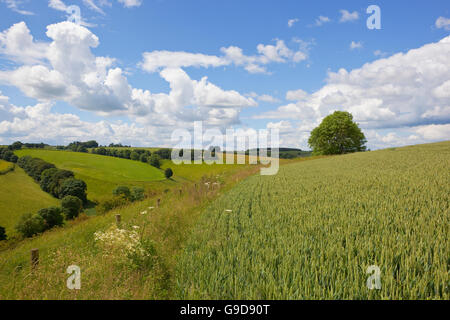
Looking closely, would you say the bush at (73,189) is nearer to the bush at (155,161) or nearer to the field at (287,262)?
the bush at (155,161)

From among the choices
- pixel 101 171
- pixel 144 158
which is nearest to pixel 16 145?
pixel 101 171

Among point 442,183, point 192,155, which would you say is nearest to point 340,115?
point 192,155

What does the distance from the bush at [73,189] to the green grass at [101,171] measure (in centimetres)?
436

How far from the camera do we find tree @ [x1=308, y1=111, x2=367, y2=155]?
60.9 m

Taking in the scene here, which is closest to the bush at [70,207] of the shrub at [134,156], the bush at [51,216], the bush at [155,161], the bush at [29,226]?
the bush at [51,216]

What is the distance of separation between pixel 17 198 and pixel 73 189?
42.0 ft

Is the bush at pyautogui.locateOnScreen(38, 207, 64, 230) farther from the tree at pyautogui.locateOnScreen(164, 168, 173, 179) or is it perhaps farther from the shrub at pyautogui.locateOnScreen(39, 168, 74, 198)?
the tree at pyautogui.locateOnScreen(164, 168, 173, 179)

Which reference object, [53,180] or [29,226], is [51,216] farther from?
[53,180]

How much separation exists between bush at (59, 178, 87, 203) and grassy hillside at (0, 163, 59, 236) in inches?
153

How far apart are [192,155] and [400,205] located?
267 ft

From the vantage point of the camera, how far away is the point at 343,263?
414 cm

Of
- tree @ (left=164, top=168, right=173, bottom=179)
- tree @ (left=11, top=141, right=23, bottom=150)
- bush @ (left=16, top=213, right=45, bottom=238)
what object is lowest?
bush @ (left=16, top=213, right=45, bottom=238)

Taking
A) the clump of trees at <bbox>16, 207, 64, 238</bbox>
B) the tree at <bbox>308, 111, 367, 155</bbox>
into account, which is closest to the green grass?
the clump of trees at <bbox>16, 207, 64, 238</bbox>
